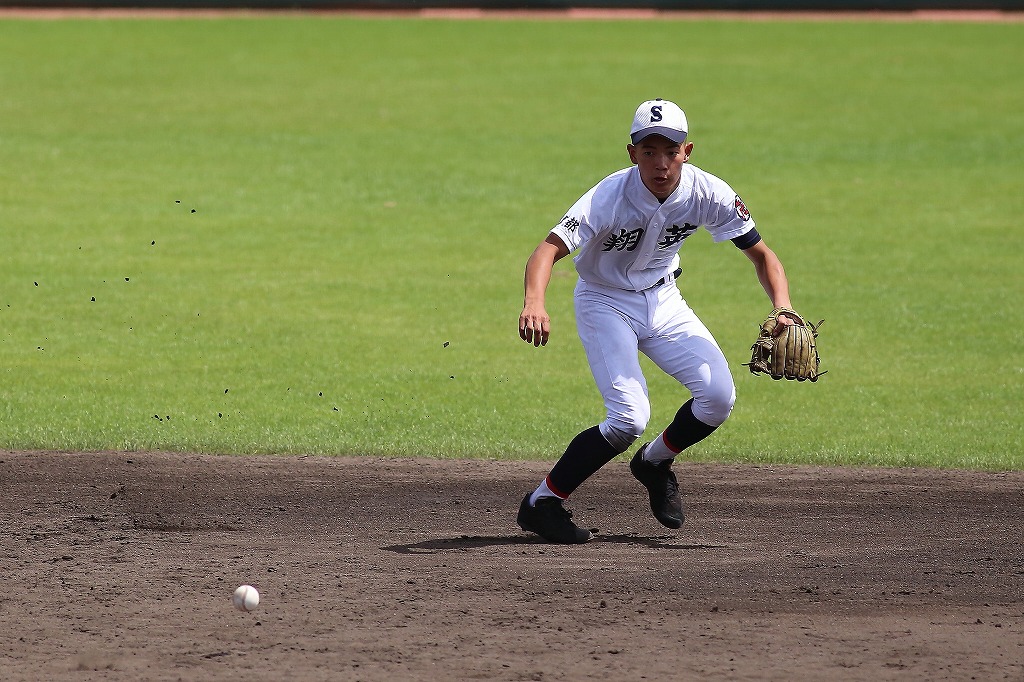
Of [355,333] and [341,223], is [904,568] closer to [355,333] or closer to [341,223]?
[355,333]

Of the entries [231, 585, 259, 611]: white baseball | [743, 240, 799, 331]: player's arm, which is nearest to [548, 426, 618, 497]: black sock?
[743, 240, 799, 331]: player's arm

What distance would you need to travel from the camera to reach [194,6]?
97.7 feet

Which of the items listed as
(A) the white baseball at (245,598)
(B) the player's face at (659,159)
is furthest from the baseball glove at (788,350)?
(A) the white baseball at (245,598)

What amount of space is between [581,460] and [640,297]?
0.83 meters

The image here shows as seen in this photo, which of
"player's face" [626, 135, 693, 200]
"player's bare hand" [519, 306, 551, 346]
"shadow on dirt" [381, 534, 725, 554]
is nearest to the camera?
"player's bare hand" [519, 306, 551, 346]

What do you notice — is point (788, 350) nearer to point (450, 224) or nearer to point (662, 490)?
point (662, 490)

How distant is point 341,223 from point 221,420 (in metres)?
6.62

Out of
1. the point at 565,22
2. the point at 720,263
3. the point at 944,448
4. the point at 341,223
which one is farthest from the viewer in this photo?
the point at 565,22

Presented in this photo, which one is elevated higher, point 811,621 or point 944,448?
point 944,448

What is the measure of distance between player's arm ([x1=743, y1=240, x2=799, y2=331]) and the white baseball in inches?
109

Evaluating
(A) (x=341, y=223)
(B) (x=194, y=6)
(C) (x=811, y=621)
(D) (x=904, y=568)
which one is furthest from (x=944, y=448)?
(B) (x=194, y=6)

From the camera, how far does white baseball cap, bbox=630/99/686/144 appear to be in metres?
6.39

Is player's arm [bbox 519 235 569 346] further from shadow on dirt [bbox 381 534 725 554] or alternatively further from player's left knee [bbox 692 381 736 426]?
shadow on dirt [bbox 381 534 725 554]

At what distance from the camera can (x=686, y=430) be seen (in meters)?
6.98
